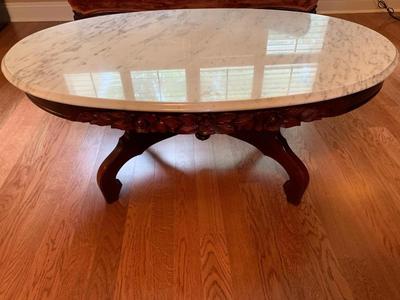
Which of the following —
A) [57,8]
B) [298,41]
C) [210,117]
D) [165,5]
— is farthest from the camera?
[57,8]

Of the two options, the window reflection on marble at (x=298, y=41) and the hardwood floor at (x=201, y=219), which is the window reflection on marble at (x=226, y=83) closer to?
the window reflection on marble at (x=298, y=41)

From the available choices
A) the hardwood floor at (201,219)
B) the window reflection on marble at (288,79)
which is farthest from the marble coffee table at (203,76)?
the hardwood floor at (201,219)

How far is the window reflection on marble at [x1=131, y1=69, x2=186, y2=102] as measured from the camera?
0.92 metres

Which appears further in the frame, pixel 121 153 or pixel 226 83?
pixel 121 153

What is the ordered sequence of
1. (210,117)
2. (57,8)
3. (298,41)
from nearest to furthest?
(210,117)
(298,41)
(57,8)

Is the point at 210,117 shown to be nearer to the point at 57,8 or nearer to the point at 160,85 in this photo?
the point at 160,85

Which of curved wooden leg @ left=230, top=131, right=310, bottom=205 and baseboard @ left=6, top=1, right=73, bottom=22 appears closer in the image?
curved wooden leg @ left=230, top=131, right=310, bottom=205

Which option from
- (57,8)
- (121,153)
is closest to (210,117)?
(121,153)

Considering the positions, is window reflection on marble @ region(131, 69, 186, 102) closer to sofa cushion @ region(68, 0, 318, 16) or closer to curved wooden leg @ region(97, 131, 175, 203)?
curved wooden leg @ region(97, 131, 175, 203)

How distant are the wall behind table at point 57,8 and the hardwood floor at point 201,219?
1650mm

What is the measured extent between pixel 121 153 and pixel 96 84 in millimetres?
354

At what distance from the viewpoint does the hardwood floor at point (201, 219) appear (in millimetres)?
1066

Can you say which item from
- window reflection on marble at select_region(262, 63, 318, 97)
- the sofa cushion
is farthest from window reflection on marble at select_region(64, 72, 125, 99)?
the sofa cushion

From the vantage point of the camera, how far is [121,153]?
1.27m
